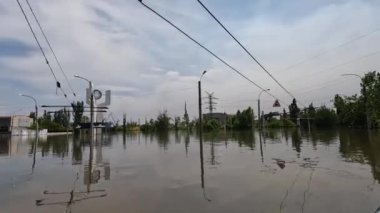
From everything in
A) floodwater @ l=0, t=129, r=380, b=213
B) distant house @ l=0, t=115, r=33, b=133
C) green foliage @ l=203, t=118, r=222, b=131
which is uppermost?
distant house @ l=0, t=115, r=33, b=133

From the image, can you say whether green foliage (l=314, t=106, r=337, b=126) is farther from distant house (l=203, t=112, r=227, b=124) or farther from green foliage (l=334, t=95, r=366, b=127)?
distant house (l=203, t=112, r=227, b=124)

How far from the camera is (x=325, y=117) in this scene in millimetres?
104875

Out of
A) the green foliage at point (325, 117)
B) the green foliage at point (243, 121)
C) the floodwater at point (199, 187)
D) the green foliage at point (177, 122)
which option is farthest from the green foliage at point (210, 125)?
the floodwater at point (199, 187)

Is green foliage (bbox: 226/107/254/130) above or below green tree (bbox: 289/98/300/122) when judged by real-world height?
below

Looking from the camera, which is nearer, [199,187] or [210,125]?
[199,187]

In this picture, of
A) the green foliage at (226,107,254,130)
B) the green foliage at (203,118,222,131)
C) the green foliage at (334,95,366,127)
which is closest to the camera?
the green foliage at (334,95,366,127)

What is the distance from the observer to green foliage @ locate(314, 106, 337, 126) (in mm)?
103012

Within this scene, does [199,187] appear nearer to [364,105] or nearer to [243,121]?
[364,105]

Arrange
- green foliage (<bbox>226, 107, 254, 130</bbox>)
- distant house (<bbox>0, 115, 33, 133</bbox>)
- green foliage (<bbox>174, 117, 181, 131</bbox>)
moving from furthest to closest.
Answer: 1. green foliage (<bbox>174, 117, 181, 131</bbox>)
2. green foliage (<bbox>226, 107, 254, 130</bbox>)
3. distant house (<bbox>0, 115, 33, 133</bbox>)

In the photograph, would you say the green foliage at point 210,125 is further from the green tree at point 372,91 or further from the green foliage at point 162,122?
the green tree at point 372,91

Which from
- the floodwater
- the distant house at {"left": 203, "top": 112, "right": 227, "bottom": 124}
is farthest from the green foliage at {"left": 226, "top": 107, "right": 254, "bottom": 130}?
the floodwater

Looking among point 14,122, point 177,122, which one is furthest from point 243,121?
point 14,122

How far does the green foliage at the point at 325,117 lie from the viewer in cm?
10301

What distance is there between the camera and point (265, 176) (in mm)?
15984
